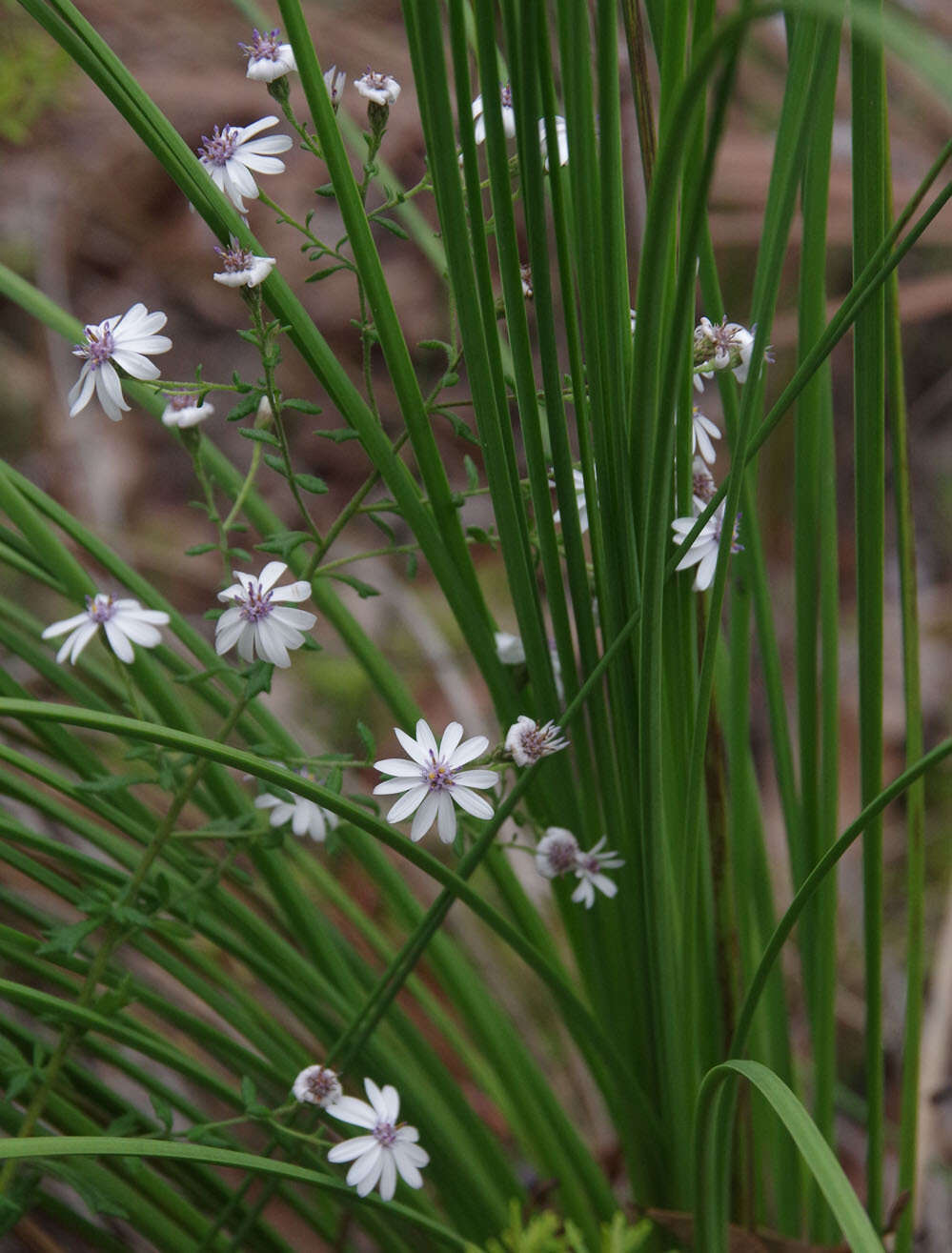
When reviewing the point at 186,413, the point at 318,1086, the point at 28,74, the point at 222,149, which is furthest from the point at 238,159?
the point at 28,74

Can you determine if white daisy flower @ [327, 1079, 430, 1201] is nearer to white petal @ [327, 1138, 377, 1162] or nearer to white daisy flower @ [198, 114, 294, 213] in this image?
white petal @ [327, 1138, 377, 1162]

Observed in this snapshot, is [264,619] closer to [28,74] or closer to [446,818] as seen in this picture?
[446,818]

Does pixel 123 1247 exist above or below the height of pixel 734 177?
below

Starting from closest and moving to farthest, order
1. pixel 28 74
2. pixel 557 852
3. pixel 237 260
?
1. pixel 237 260
2. pixel 557 852
3. pixel 28 74

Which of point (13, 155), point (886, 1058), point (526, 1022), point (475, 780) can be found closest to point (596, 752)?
point (475, 780)

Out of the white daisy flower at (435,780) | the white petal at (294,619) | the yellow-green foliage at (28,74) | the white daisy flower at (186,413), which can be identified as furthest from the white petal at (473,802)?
the yellow-green foliage at (28,74)

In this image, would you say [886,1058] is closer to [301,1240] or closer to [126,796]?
[301,1240]

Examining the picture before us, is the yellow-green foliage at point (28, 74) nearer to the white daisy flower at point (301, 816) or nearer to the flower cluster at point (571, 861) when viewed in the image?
the white daisy flower at point (301, 816)

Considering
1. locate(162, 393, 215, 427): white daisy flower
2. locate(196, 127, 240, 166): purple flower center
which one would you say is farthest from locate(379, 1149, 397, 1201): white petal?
locate(196, 127, 240, 166): purple flower center
